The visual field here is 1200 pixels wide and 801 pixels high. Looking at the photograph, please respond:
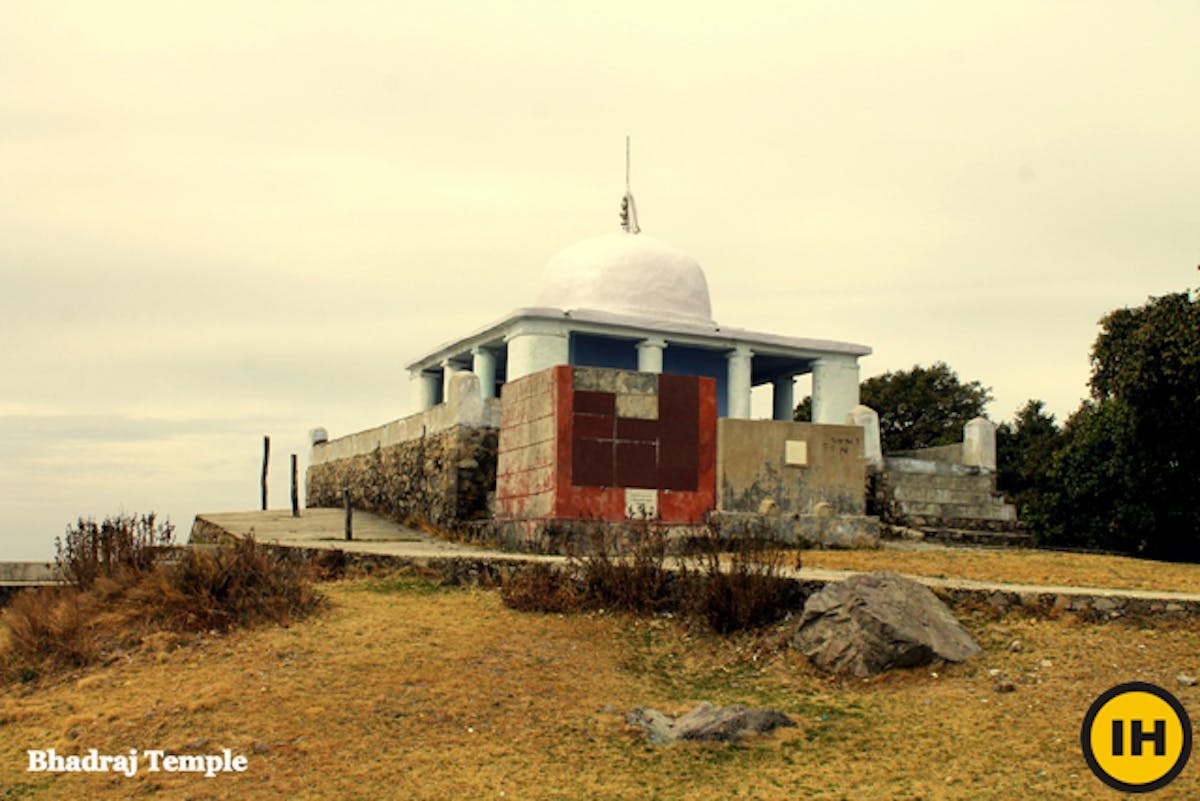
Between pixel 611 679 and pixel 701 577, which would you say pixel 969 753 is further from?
pixel 701 577

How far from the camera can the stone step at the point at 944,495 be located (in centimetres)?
2433

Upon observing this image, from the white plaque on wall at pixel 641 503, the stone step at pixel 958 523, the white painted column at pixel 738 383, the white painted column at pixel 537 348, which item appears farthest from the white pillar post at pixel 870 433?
the white plaque on wall at pixel 641 503

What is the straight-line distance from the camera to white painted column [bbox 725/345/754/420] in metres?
29.8

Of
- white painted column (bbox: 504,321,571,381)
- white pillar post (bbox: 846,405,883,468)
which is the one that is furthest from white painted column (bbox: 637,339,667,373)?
white pillar post (bbox: 846,405,883,468)

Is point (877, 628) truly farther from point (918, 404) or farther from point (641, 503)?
point (918, 404)

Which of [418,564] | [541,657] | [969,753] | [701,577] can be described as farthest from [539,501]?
[969,753]

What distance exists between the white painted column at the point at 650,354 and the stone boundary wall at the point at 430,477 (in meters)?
6.04

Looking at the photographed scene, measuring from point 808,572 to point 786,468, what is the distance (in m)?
6.56

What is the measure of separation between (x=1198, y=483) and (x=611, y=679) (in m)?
22.5

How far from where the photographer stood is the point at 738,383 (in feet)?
98.7

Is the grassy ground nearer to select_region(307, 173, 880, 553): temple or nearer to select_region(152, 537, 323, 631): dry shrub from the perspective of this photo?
select_region(152, 537, 323, 631): dry shrub

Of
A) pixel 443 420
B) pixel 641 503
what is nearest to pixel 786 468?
pixel 641 503

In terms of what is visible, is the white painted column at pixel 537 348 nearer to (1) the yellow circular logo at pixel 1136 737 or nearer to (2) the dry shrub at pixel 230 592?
(2) the dry shrub at pixel 230 592

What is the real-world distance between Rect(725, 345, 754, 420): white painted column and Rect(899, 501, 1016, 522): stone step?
6.21 m
